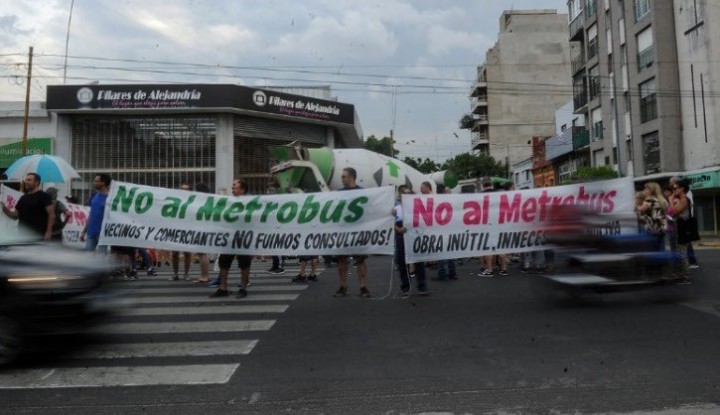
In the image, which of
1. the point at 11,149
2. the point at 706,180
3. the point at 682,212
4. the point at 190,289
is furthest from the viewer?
the point at 11,149

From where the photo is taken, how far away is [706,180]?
87.0ft

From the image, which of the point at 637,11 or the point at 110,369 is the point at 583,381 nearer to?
the point at 110,369

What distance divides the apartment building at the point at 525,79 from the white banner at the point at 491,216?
63659 mm

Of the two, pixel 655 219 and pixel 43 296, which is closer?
pixel 43 296

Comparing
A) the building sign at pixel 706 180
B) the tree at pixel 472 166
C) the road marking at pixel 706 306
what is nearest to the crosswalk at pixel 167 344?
the road marking at pixel 706 306

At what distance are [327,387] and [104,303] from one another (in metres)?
2.12

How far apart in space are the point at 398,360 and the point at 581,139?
4095cm

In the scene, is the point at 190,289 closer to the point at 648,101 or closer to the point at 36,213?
the point at 36,213

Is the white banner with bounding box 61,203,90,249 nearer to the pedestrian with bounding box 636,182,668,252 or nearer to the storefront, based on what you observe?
the pedestrian with bounding box 636,182,668,252

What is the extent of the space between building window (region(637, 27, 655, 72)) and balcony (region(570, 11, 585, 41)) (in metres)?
9.38

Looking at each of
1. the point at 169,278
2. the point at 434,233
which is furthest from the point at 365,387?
the point at 169,278

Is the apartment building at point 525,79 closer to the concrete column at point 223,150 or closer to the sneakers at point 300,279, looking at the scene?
the concrete column at point 223,150

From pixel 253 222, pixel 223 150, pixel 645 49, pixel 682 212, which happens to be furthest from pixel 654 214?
pixel 645 49

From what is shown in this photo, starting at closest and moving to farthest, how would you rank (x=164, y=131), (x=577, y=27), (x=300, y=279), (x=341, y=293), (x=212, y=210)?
1. (x=341, y=293)
2. (x=212, y=210)
3. (x=300, y=279)
4. (x=164, y=131)
5. (x=577, y=27)
